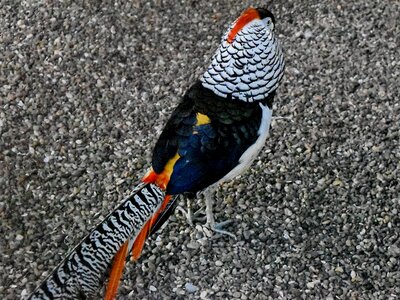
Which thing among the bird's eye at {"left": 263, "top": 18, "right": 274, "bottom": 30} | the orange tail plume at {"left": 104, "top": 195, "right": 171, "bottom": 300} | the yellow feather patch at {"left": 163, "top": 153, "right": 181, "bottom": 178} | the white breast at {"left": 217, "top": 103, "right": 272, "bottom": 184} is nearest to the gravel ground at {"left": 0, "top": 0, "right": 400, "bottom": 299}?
the orange tail plume at {"left": 104, "top": 195, "right": 171, "bottom": 300}

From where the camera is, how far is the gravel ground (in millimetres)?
3725

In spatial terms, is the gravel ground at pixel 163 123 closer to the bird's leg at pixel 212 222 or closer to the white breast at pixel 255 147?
the bird's leg at pixel 212 222

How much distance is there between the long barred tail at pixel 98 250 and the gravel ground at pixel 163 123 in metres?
0.61

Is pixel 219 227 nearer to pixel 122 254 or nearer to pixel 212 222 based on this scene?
pixel 212 222

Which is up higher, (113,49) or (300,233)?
(113,49)

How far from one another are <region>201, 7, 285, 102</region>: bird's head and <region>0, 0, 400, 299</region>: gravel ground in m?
0.91

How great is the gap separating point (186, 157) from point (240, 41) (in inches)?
26.1

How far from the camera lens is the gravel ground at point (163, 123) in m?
3.72

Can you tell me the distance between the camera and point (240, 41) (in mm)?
3320

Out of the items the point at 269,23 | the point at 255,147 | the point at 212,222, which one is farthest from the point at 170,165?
the point at 269,23

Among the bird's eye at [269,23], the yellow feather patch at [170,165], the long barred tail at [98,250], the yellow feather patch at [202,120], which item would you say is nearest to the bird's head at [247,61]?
the bird's eye at [269,23]

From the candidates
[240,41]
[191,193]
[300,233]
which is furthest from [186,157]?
[300,233]

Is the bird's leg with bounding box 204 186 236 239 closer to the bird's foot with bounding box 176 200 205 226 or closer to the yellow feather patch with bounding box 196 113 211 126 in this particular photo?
the bird's foot with bounding box 176 200 205 226

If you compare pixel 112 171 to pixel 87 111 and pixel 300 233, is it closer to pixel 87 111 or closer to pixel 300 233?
pixel 87 111
